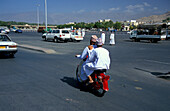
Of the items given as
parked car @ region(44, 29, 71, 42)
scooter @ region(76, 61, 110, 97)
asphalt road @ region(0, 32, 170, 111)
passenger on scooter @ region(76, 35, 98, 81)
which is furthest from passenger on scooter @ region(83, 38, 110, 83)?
parked car @ region(44, 29, 71, 42)

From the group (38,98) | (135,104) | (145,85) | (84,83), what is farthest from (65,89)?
(145,85)

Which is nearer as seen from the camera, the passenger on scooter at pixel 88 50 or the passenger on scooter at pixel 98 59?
the passenger on scooter at pixel 98 59

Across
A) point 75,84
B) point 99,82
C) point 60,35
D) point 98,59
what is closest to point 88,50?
point 98,59

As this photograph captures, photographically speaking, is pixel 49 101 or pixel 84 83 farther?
pixel 84 83

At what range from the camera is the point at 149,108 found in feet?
15.9

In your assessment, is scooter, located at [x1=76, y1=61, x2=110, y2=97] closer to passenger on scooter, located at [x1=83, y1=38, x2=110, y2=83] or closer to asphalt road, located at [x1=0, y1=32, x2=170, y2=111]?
passenger on scooter, located at [x1=83, y1=38, x2=110, y2=83]

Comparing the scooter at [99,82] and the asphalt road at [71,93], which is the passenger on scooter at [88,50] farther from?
the asphalt road at [71,93]

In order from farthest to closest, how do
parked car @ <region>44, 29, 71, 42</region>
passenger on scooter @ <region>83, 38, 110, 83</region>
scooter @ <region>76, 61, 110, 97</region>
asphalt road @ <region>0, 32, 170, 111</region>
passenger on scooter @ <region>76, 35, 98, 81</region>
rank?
parked car @ <region>44, 29, 71, 42</region>
passenger on scooter @ <region>76, 35, 98, 81</region>
passenger on scooter @ <region>83, 38, 110, 83</region>
scooter @ <region>76, 61, 110, 97</region>
asphalt road @ <region>0, 32, 170, 111</region>

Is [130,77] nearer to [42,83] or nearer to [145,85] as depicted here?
[145,85]

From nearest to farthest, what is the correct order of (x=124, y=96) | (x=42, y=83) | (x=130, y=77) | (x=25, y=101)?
(x=25, y=101) < (x=124, y=96) < (x=42, y=83) < (x=130, y=77)

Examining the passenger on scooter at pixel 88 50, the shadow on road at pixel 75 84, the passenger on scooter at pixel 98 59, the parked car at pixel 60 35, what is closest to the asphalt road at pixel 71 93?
the shadow on road at pixel 75 84

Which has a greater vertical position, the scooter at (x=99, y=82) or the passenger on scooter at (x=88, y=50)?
the passenger on scooter at (x=88, y=50)

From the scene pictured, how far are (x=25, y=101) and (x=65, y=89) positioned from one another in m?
1.46

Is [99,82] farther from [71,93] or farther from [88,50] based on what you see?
[88,50]
